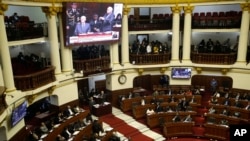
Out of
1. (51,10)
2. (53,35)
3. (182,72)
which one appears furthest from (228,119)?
(51,10)

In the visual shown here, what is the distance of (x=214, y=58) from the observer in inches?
657

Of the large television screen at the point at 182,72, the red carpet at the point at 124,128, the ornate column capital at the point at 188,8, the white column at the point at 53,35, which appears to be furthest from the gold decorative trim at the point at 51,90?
the ornate column capital at the point at 188,8

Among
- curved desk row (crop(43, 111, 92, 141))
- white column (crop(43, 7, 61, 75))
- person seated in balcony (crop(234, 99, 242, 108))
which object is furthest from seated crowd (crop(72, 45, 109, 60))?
person seated in balcony (crop(234, 99, 242, 108))

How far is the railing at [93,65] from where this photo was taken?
14.9 m

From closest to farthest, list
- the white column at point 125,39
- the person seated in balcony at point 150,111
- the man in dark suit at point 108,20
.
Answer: the person seated in balcony at point 150,111 → the man in dark suit at point 108,20 → the white column at point 125,39

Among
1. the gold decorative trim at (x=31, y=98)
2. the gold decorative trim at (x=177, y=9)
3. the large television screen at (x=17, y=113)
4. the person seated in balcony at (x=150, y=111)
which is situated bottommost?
the person seated in balcony at (x=150, y=111)

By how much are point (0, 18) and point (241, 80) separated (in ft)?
46.2

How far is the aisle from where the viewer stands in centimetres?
1338

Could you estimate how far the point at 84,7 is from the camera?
45.1 ft

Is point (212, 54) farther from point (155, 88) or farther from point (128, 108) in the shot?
point (128, 108)

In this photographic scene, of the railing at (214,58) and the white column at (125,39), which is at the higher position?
the white column at (125,39)

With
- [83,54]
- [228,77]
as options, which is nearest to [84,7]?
[83,54]

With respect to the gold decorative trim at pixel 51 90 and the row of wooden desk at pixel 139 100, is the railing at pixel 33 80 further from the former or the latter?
the row of wooden desk at pixel 139 100

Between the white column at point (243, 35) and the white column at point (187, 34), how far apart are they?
3.08 metres
